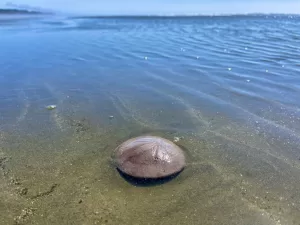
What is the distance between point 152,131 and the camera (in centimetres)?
721

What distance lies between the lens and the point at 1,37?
19.0 metres

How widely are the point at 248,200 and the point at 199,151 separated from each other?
5.24ft

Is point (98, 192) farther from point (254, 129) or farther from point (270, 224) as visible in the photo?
point (254, 129)

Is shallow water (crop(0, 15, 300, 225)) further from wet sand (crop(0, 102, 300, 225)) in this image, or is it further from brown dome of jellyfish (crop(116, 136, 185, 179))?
brown dome of jellyfish (crop(116, 136, 185, 179))

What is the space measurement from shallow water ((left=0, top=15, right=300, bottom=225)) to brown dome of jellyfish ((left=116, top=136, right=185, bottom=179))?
0.20 meters

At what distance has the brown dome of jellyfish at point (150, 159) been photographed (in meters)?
5.52

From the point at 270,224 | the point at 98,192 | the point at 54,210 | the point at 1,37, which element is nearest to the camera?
the point at 270,224

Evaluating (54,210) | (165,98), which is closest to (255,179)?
(54,210)

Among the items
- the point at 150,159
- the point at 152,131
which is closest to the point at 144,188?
the point at 150,159

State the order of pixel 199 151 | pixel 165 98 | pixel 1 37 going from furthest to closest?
pixel 1 37, pixel 165 98, pixel 199 151

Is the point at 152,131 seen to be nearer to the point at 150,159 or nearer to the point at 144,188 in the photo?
the point at 150,159

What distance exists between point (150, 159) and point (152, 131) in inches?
66.2

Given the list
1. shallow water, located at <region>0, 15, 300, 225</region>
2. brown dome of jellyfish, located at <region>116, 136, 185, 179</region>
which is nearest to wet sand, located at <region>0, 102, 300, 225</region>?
shallow water, located at <region>0, 15, 300, 225</region>

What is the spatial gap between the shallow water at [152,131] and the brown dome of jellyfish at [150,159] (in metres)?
0.20
